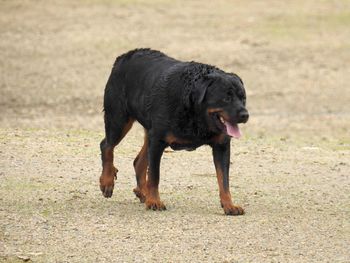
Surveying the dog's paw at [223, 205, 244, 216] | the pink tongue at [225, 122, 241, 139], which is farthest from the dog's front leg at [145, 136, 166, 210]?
the pink tongue at [225, 122, 241, 139]

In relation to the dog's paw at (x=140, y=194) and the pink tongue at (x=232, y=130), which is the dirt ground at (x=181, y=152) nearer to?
the dog's paw at (x=140, y=194)

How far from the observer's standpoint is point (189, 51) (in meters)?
24.7

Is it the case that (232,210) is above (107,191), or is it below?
above

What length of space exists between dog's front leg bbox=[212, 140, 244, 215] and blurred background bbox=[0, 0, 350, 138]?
7795 mm

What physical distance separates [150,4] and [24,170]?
1693 centimetres

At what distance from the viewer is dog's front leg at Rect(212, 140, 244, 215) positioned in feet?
31.3

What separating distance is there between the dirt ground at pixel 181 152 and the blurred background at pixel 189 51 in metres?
0.04

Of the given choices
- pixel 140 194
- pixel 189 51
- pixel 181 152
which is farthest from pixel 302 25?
pixel 140 194

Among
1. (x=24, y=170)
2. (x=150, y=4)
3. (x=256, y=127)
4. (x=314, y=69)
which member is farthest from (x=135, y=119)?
(x=150, y=4)

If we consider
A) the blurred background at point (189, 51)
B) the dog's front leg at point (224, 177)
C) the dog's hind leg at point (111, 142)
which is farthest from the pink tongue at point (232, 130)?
the blurred background at point (189, 51)

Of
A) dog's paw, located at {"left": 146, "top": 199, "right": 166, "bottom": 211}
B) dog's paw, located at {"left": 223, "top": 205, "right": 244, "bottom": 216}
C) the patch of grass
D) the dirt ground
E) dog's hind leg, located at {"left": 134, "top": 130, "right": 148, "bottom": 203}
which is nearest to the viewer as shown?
the dirt ground

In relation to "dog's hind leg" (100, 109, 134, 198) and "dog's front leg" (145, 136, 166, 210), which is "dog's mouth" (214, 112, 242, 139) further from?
"dog's hind leg" (100, 109, 134, 198)

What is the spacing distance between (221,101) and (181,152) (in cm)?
426

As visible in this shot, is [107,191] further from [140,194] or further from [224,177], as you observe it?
[224,177]
